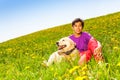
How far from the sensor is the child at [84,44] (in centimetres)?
867

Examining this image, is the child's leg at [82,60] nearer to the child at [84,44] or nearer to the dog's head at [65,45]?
the child at [84,44]

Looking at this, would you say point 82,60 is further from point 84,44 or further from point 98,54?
point 84,44

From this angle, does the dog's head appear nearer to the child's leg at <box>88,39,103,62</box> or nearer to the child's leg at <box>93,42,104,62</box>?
the child's leg at <box>88,39,103,62</box>

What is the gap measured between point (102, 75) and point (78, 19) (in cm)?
322

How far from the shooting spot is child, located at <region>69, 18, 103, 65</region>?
8672mm

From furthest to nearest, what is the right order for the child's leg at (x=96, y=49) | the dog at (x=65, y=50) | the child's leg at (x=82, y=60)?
the dog at (x=65, y=50) < the child's leg at (x=96, y=49) < the child's leg at (x=82, y=60)

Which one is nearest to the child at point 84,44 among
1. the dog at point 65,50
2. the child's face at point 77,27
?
the child's face at point 77,27

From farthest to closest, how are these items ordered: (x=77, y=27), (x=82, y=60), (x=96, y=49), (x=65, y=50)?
(x=65, y=50)
(x=77, y=27)
(x=96, y=49)
(x=82, y=60)

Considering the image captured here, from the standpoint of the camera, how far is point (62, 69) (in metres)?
7.91

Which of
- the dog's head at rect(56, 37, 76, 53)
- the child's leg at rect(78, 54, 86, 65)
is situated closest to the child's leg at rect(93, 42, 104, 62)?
the child's leg at rect(78, 54, 86, 65)

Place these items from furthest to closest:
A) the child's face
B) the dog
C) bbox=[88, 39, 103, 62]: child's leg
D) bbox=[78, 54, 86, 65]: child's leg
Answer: the dog
the child's face
bbox=[88, 39, 103, 62]: child's leg
bbox=[78, 54, 86, 65]: child's leg

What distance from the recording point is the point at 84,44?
939cm

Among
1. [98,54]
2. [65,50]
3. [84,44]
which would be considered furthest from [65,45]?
[98,54]

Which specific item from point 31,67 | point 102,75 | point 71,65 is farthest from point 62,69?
point 31,67
